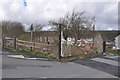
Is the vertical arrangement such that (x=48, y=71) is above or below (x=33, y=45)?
below

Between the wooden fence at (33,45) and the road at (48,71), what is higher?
the wooden fence at (33,45)

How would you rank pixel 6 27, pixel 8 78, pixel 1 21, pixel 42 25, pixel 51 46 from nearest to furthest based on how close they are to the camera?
pixel 8 78 → pixel 51 46 → pixel 6 27 → pixel 1 21 → pixel 42 25

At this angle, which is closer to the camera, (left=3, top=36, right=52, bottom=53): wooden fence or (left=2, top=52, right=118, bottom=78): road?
(left=2, top=52, right=118, bottom=78): road

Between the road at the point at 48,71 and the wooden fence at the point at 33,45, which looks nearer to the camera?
the road at the point at 48,71

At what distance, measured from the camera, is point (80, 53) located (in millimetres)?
13422

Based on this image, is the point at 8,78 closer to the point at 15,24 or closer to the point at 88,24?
the point at 88,24

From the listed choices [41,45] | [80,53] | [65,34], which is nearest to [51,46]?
[41,45]

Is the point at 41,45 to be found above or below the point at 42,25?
below

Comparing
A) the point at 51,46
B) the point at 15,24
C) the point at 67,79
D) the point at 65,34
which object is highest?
the point at 15,24

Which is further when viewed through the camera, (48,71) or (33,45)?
(33,45)

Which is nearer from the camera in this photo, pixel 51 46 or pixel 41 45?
pixel 51 46

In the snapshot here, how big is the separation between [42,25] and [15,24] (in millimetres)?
8417

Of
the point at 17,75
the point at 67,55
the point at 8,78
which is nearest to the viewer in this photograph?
the point at 8,78

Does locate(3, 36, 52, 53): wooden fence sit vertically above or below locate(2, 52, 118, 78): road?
above
